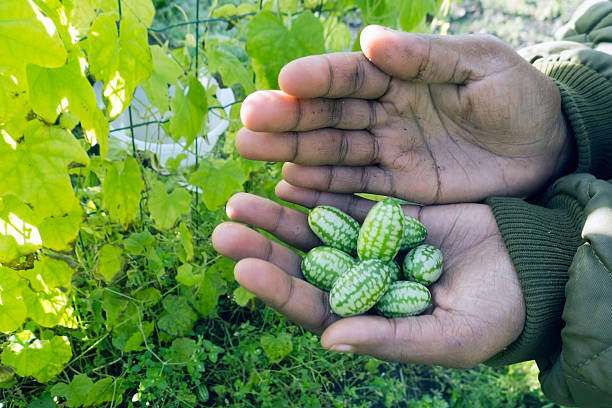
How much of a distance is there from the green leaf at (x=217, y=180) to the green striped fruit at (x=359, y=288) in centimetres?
52

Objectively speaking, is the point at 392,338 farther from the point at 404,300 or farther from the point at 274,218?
the point at 274,218

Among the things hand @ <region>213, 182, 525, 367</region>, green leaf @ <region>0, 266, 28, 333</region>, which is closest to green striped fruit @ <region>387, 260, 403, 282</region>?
hand @ <region>213, 182, 525, 367</region>

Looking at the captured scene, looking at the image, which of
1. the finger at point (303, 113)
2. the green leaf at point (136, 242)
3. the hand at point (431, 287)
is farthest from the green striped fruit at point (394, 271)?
the green leaf at point (136, 242)

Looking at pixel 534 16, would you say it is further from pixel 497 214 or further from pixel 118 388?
pixel 118 388

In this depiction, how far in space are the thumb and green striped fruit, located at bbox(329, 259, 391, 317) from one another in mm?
66

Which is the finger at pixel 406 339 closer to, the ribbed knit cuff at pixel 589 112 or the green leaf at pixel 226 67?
the green leaf at pixel 226 67

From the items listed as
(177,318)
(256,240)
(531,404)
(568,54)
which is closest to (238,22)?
(256,240)

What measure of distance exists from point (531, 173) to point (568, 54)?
0.56 metres

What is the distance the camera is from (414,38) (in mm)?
1565

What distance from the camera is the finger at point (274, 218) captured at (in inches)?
67.6

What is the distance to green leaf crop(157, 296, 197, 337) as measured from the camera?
6.37 ft

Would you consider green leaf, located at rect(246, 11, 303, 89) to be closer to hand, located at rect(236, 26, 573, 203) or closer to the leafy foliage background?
the leafy foliage background

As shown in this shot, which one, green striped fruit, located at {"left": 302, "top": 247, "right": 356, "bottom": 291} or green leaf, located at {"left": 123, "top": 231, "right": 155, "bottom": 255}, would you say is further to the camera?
green leaf, located at {"left": 123, "top": 231, "right": 155, "bottom": 255}

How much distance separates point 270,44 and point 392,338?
889 millimetres
